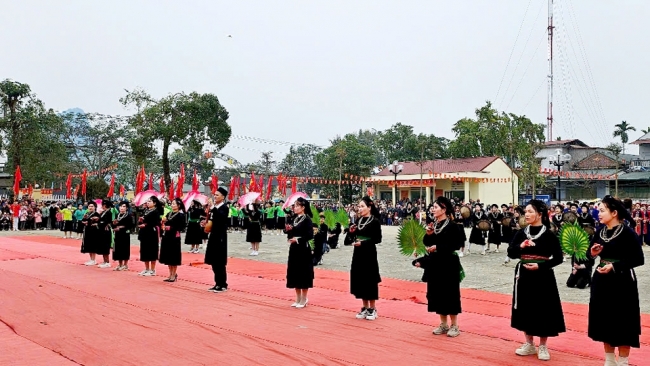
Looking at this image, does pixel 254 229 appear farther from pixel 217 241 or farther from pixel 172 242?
pixel 217 241

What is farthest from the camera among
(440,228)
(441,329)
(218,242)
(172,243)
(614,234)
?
(172,243)

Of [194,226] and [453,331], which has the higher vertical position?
[194,226]

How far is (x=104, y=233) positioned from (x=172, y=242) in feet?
10.5

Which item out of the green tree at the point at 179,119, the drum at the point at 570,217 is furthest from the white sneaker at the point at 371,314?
the green tree at the point at 179,119

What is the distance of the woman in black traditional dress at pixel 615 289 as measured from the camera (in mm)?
5219

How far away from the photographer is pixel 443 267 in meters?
6.90

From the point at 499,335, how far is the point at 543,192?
41432mm

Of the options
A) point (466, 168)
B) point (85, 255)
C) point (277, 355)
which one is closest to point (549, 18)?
point (466, 168)

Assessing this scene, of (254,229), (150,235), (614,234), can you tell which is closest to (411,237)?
(614,234)

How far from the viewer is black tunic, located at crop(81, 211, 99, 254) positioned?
539 inches

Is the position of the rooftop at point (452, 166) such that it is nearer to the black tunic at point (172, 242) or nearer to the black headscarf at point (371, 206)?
the black tunic at point (172, 242)

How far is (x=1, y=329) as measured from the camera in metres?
6.71

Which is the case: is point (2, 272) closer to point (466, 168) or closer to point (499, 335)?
point (499, 335)

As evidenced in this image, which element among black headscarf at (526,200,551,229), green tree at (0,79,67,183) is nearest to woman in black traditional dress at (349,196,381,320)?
black headscarf at (526,200,551,229)
